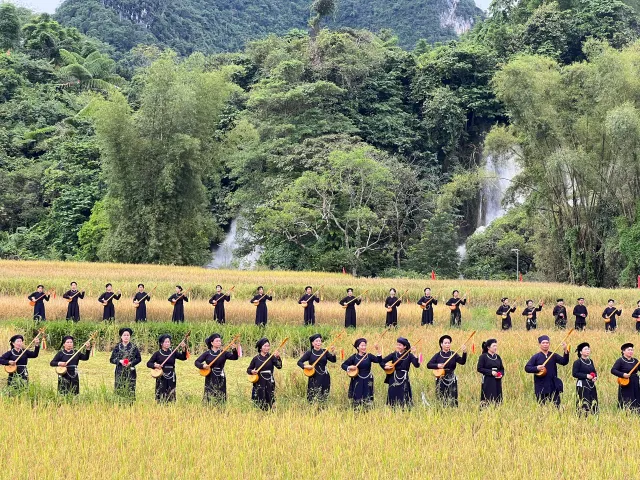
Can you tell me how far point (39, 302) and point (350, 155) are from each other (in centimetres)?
2004

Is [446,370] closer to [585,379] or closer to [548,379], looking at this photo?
[548,379]

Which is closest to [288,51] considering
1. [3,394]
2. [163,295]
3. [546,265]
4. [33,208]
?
[33,208]

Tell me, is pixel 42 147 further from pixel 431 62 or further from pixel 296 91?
pixel 431 62

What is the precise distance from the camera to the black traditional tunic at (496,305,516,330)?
18703 millimetres

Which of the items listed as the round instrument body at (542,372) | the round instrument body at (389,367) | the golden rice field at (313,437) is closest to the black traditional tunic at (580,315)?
the golden rice field at (313,437)

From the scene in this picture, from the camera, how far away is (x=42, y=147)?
151ft

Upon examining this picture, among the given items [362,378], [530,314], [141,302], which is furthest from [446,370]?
[141,302]

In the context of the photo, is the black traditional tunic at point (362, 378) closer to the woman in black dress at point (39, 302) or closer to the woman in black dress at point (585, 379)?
the woman in black dress at point (585, 379)

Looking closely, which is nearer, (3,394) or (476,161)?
(3,394)

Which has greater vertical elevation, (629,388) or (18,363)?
(18,363)

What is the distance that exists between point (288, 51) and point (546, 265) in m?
26.5

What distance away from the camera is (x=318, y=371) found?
10453mm

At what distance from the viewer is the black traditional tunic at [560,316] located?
19219 mm

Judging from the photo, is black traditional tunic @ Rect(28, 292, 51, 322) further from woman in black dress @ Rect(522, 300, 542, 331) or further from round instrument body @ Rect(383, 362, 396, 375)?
woman in black dress @ Rect(522, 300, 542, 331)
